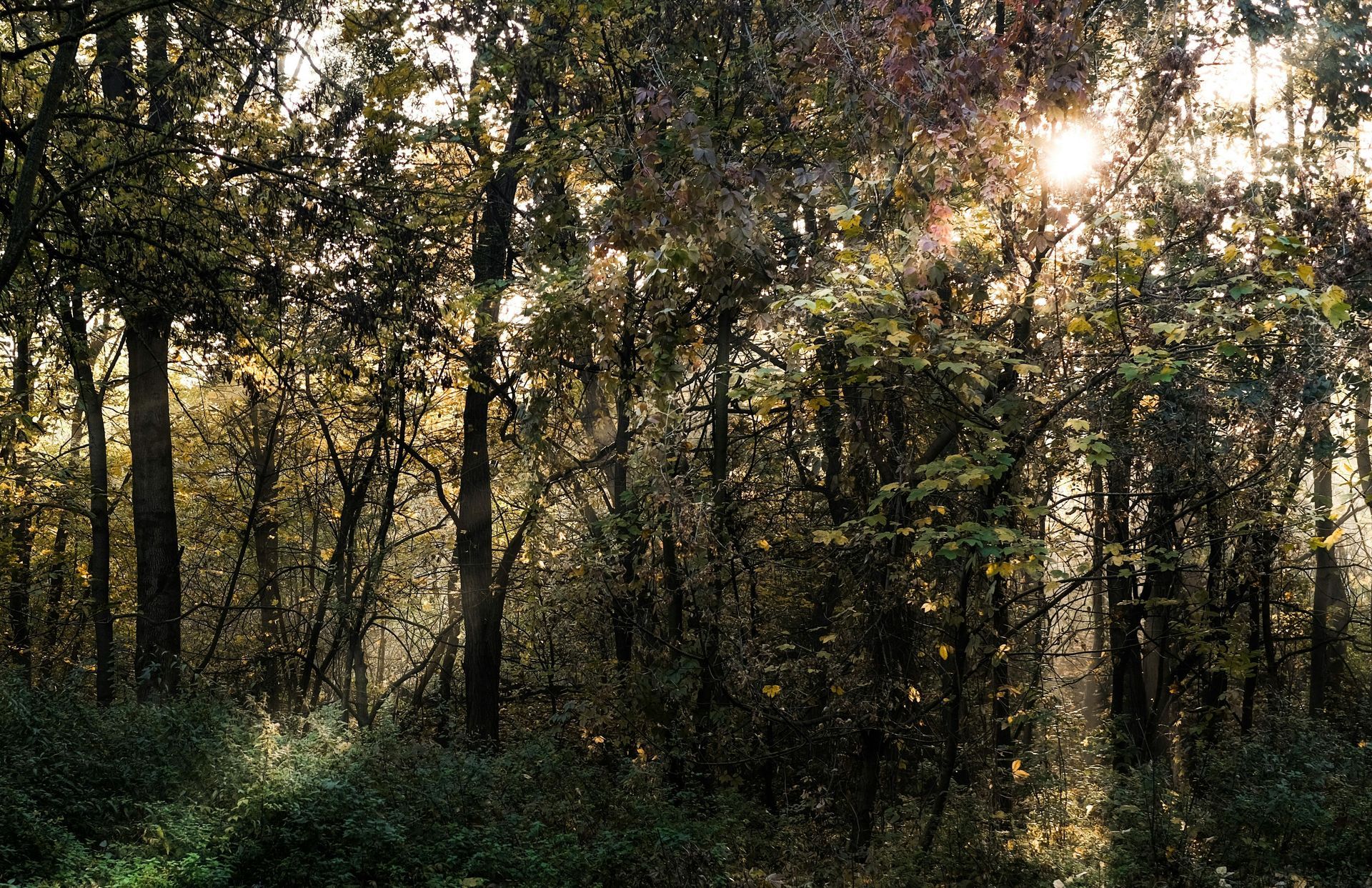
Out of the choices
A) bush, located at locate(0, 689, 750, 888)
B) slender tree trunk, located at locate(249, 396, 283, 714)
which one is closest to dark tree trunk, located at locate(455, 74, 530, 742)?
bush, located at locate(0, 689, 750, 888)

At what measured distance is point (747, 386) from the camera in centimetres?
675

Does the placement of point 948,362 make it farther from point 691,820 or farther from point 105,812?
point 105,812

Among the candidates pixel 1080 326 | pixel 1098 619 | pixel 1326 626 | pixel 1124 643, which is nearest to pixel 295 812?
pixel 1080 326

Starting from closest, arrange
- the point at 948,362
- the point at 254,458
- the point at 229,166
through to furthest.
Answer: the point at 948,362
the point at 229,166
the point at 254,458

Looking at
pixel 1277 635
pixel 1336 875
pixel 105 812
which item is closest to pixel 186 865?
pixel 105 812

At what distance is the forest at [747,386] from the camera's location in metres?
6.13

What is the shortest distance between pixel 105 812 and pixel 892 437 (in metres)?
6.28

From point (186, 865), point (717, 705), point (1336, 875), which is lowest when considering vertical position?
point (1336, 875)

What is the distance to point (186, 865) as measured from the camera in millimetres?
5859

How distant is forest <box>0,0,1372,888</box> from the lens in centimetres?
613

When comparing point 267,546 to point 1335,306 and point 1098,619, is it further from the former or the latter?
point 1335,306

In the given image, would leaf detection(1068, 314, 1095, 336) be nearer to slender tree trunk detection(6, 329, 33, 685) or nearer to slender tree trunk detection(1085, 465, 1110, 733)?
slender tree trunk detection(1085, 465, 1110, 733)

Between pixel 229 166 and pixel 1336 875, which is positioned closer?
pixel 1336 875

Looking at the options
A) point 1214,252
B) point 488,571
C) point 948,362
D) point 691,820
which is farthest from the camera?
point 488,571
